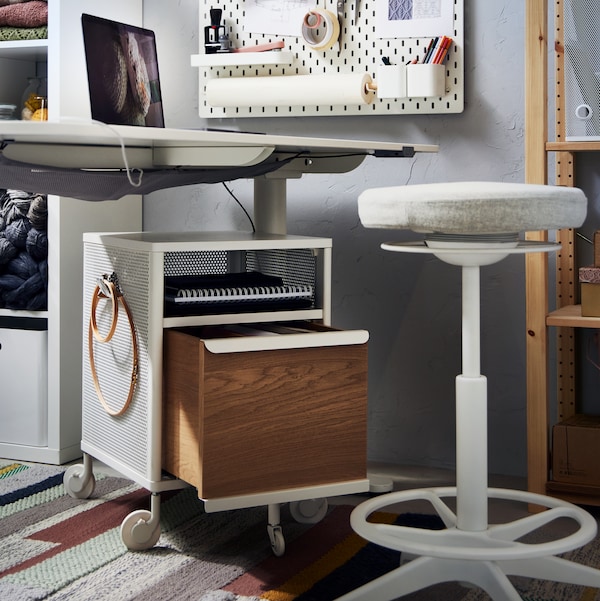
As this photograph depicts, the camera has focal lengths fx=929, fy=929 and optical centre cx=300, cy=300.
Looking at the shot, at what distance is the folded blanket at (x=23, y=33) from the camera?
2.26 metres

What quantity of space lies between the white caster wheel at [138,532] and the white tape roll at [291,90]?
107 cm

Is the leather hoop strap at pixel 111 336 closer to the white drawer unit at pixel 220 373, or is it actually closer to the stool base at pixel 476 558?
the white drawer unit at pixel 220 373

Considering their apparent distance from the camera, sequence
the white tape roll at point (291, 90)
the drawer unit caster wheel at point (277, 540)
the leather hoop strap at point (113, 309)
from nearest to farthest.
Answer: the drawer unit caster wheel at point (277, 540), the leather hoop strap at point (113, 309), the white tape roll at point (291, 90)

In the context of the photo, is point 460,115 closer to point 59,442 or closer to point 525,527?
point 525,527

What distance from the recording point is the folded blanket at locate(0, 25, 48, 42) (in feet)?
7.42

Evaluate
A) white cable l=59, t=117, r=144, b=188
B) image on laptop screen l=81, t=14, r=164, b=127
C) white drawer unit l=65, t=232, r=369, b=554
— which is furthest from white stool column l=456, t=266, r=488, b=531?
image on laptop screen l=81, t=14, r=164, b=127

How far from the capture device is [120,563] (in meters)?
1.65

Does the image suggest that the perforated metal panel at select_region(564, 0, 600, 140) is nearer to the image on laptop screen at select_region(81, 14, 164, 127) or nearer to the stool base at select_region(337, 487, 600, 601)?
the stool base at select_region(337, 487, 600, 601)

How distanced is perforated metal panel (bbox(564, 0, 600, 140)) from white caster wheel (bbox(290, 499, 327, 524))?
2.96ft

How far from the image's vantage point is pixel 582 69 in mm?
1884

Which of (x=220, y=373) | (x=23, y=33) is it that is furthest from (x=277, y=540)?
(x=23, y=33)

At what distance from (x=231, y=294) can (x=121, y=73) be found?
0.67 m

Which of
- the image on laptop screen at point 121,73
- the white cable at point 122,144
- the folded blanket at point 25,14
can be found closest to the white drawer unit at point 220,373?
the white cable at point 122,144

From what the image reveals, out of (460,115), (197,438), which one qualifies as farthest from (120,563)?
(460,115)
